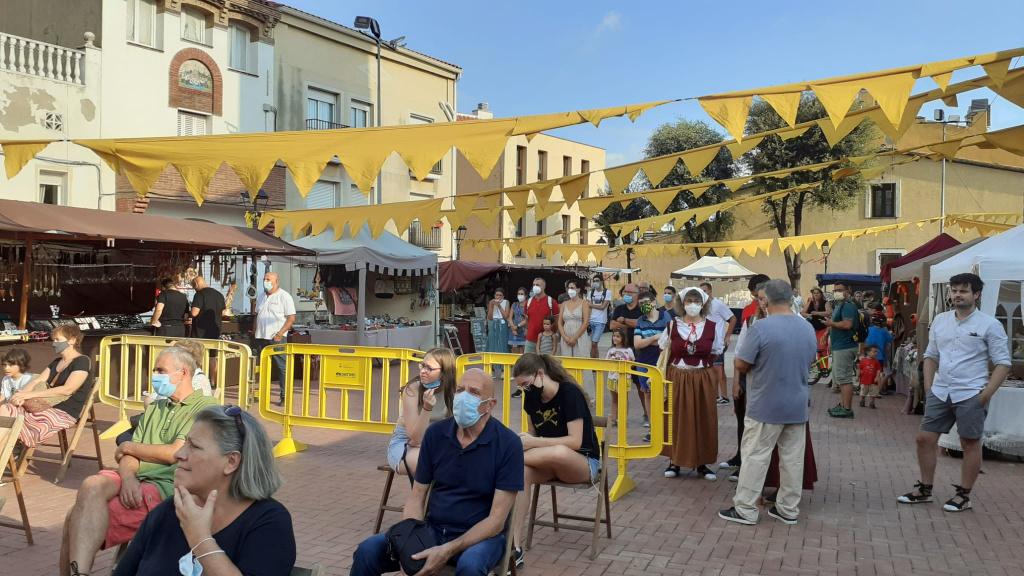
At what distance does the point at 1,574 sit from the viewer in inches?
181

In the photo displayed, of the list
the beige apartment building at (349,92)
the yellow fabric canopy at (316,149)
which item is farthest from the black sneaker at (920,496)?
the beige apartment building at (349,92)

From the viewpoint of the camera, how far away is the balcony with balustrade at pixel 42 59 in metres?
16.6

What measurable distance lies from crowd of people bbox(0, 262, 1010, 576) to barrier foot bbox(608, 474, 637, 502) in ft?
2.33

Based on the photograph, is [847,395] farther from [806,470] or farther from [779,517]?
[779,517]

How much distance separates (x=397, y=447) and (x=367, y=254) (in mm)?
9852

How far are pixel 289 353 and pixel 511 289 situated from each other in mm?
17994

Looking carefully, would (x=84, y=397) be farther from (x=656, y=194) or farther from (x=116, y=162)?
(x=656, y=194)

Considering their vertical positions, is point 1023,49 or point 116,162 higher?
point 1023,49

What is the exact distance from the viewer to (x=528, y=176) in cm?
3966

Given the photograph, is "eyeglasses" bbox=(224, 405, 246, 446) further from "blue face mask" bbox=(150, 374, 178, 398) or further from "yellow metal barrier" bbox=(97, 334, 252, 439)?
"yellow metal barrier" bbox=(97, 334, 252, 439)

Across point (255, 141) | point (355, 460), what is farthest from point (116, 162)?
point (355, 460)

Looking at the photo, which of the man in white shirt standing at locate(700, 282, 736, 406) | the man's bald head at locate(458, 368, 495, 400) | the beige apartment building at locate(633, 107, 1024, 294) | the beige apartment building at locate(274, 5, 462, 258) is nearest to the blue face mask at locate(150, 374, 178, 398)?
the man's bald head at locate(458, 368, 495, 400)

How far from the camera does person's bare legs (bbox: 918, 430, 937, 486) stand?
6327 millimetres

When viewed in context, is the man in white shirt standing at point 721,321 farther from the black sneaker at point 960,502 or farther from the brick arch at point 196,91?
the brick arch at point 196,91
